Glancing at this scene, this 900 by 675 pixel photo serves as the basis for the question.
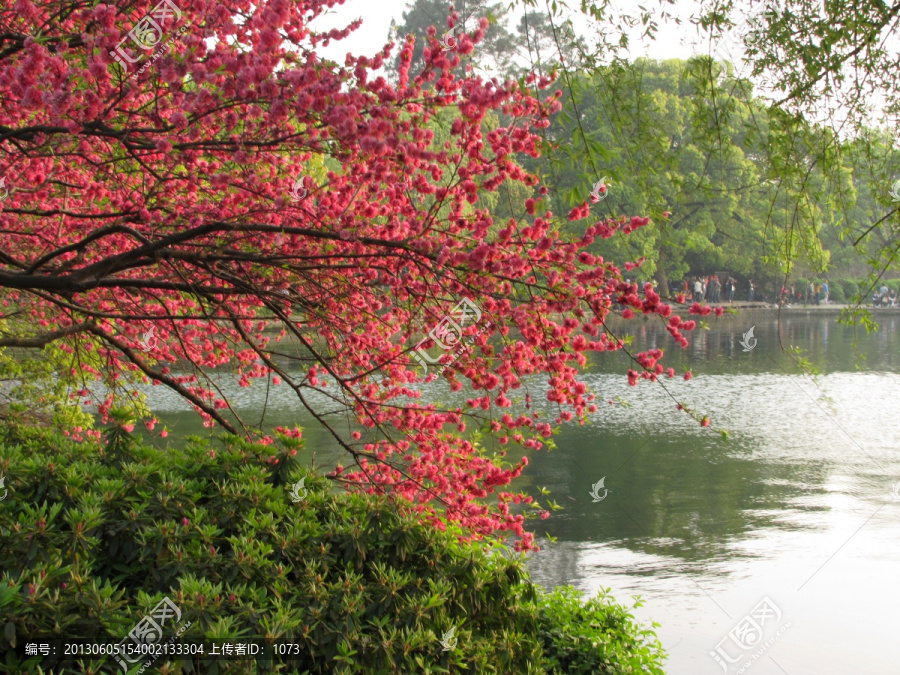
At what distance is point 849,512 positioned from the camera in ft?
39.2

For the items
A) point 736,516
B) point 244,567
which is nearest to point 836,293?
point 736,516

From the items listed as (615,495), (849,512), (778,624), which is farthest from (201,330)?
(849,512)

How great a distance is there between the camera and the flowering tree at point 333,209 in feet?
13.1

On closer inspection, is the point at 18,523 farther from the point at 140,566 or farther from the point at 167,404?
the point at 167,404

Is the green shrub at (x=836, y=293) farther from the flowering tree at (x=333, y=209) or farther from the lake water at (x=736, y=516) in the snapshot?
the flowering tree at (x=333, y=209)

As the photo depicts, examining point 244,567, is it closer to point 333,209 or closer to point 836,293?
point 333,209

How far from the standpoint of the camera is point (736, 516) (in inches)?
460

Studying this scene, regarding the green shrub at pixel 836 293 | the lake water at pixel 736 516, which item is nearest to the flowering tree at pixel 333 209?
the lake water at pixel 736 516

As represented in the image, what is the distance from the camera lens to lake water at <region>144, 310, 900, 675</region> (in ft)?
26.1

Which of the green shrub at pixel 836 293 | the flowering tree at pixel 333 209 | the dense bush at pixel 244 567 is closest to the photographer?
the dense bush at pixel 244 567

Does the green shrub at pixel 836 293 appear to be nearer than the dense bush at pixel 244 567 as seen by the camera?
No

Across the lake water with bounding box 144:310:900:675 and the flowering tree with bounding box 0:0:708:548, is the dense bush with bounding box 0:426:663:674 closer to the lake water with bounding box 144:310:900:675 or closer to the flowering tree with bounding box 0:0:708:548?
the flowering tree with bounding box 0:0:708:548

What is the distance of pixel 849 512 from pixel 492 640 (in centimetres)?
979

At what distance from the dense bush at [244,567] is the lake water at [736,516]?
6.53ft
